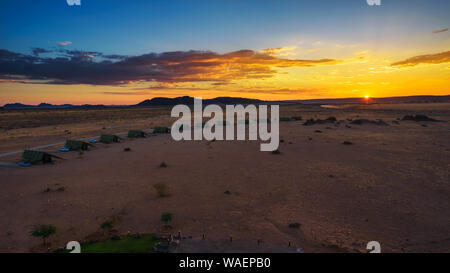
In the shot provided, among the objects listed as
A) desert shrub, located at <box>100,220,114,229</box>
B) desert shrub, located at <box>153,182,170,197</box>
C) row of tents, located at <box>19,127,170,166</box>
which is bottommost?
desert shrub, located at <box>100,220,114,229</box>

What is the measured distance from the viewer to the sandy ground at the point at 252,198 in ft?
31.8

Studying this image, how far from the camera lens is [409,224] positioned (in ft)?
34.1

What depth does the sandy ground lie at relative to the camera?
9691 mm

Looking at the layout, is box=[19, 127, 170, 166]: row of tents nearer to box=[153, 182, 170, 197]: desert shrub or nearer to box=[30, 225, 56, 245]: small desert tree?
box=[153, 182, 170, 197]: desert shrub

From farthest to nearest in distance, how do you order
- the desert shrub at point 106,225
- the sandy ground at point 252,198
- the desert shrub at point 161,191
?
the desert shrub at point 161,191
the desert shrub at point 106,225
the sandy ground at point 252,198

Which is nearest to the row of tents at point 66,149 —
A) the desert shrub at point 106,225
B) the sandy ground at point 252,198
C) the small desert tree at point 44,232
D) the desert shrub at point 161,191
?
the sandy ground at point 252,198

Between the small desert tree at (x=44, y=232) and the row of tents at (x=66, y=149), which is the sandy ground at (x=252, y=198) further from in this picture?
the row of tents at (x=66, y=149)

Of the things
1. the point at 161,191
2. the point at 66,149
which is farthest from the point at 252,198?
the point at 66,149

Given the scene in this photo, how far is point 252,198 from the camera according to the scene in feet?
44.9

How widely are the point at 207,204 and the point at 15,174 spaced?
1595 cm

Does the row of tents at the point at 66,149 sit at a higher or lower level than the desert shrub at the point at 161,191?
higher

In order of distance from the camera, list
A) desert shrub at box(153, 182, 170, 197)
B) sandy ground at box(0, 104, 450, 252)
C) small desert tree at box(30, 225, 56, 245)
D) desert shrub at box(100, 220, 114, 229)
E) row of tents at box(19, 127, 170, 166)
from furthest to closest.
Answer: row of tents at box(19, 127, 170, 166)
desert shrub at box(153, 182, 170, 197)
desert shrub at box(100, 220, 114, 229)
sandy ground at box(0, 104, 450, 252)
small desert tree at box(30, 225, 56, 245)

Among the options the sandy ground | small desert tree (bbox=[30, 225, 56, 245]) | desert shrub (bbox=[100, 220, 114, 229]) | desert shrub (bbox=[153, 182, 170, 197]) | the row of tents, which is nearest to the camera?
small desert tree (bbox=[30, 225, 56, 245])

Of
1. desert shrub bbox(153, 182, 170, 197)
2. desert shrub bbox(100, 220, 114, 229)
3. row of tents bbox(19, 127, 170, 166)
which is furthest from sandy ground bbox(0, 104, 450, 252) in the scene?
row of tents bbox(19, 127, 170, 166)
